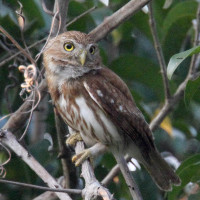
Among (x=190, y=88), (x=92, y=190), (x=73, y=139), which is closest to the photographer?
(x=92, y=190)

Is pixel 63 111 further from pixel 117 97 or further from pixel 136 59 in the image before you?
pixel 136 59

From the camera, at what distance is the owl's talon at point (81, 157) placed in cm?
350

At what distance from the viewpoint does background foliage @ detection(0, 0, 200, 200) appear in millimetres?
4109

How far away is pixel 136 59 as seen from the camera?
14.3ft

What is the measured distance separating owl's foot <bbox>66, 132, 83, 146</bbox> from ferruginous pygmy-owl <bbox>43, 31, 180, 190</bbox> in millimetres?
37

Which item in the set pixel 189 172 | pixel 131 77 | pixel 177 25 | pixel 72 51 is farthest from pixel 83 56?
pixel 189 172

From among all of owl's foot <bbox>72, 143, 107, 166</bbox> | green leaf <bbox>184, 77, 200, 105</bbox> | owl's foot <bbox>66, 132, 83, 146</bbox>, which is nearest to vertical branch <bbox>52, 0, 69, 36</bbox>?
owl's foot <bbox>66, 132, 83, 146</bbox>

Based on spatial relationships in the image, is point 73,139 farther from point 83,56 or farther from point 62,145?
point 83,56

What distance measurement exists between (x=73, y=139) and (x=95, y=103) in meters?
0.32

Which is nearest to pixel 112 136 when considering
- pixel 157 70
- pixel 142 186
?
pixel 142 186

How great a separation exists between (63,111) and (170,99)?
88cm

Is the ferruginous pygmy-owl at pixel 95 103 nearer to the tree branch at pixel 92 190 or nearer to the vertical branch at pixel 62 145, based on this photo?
the vertical branch at pixel 62 145

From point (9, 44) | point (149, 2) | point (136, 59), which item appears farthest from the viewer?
point (136, 59)

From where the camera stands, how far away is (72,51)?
3.98 metres
